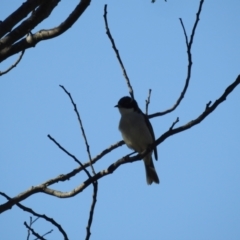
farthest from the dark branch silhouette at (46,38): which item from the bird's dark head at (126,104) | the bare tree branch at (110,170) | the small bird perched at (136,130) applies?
the bird's dark head at (126,104)

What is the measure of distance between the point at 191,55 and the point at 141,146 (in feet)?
10.4

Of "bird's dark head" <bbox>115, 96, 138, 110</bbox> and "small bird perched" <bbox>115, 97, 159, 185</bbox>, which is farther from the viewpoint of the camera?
"bird's dark head" <bbox>115, 96, 138, 110</bbox>

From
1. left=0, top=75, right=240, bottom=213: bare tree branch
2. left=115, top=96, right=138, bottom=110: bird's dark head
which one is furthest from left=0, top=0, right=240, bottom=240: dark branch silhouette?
left=115, top=96, right=138, bottom=110: bird's dark head

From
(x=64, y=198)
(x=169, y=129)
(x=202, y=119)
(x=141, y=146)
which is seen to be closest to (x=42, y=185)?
(x=64, y=198)

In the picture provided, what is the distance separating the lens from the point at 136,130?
6883 millimetres

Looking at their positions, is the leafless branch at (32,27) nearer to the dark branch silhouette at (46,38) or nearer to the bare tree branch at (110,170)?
the dark branch silhouette at (46,38)

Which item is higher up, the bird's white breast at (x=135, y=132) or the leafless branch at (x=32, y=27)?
the bird's white breast at (x=135, y=132)

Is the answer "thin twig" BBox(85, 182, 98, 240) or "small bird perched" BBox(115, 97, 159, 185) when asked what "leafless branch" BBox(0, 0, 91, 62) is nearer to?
"thin twig" BBox(85, 182, 98, 240)

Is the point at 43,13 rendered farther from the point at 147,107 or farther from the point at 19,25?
the point at 147,107

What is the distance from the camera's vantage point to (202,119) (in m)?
3.44

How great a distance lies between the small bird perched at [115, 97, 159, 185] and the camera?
687 centimetres

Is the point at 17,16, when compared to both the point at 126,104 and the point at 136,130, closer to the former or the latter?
the point at 136,130

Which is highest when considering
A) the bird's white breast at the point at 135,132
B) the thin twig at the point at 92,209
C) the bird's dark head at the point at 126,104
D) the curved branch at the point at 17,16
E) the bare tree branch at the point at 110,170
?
the bird's dark head at the point at 126,104

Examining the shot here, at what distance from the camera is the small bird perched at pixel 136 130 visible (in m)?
6.87
